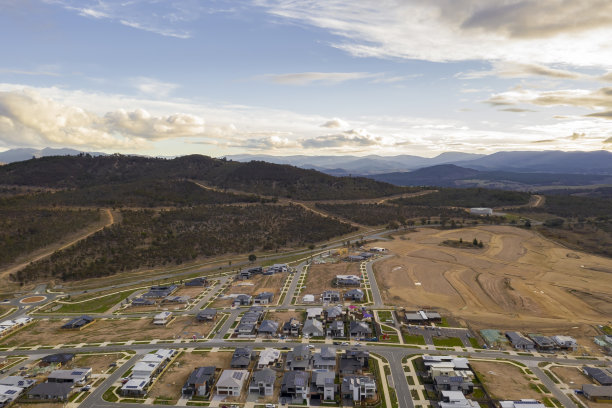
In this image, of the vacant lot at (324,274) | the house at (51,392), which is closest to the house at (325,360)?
the vacant lot at (324,274)

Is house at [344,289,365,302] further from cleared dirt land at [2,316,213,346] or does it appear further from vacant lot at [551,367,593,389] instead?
vacant lot at [551,367,593,389]

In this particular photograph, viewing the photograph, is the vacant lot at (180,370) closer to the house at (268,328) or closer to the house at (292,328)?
the house at (268,328)

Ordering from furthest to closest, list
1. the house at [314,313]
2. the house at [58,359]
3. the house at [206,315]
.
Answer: the house at [206,315] → the house at [314,313] → the house at [58,359]

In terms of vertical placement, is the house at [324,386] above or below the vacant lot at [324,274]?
below

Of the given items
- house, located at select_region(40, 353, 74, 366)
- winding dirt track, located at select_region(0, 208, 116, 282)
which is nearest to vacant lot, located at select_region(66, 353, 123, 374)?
house, located at select_region(40, 353, 74, 366)

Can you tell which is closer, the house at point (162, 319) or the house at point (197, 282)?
the house at point (162, 319)

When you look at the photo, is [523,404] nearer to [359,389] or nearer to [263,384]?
[359,389]
